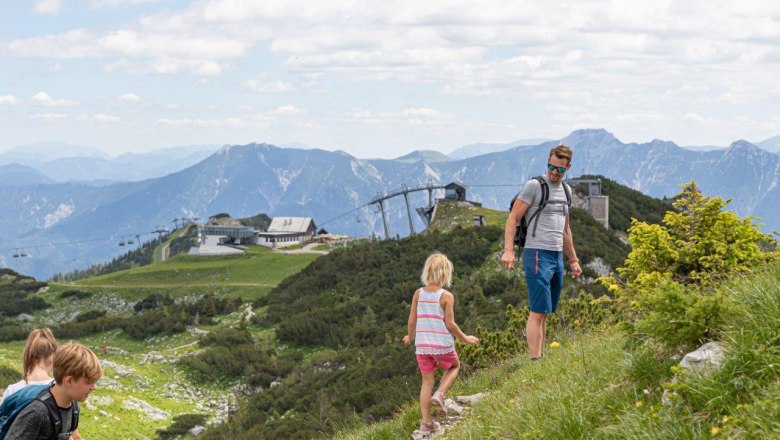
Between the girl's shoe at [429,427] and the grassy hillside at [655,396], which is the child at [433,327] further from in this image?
the grassy hillside at [655,396]

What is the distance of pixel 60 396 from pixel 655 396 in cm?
471

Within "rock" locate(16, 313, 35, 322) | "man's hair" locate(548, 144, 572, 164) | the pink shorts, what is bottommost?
"rock" locate(16, 313, 35, 322)

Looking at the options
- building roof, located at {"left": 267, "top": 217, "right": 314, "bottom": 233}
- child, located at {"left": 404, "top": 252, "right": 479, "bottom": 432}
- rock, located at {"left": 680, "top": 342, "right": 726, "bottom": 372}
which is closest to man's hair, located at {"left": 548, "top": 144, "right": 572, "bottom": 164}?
child, located at {"left": 404, "top": 252, "right": 479, "bottom": 432}

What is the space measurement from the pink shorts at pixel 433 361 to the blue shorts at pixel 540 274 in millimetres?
1642

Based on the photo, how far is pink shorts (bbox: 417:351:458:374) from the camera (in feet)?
30.4

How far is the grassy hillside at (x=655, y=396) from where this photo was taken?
538 cm

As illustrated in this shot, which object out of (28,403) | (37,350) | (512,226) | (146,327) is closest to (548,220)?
(512,226)

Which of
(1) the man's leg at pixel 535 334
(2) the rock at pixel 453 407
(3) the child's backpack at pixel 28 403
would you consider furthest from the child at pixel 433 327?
(3) the child's backpack at pixel 28 403

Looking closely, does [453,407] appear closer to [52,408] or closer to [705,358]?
[705,358]

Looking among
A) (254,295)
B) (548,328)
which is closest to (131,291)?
(254,295)

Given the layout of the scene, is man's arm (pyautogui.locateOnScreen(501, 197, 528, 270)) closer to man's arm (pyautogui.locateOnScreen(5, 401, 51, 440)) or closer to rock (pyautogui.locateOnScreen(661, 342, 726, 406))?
rock (pyautogui.locateOnScreen(661, 342, 726, 406))

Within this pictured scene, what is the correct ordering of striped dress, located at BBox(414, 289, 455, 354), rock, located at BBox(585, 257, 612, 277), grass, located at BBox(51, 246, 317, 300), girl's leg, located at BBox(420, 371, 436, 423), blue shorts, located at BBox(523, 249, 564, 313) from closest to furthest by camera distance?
striped dress, located at BBox(414, 289, 455, 354) → girl's leg, located at BBox(420, 371, 436, 423) → blue shorts, located at BBox(523, 249, 564, 313) → rock, located at BBox(585, 257, 612, 277) → grass, located at BBox(51, 246, 317, 300)

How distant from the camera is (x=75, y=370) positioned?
5.94 metres

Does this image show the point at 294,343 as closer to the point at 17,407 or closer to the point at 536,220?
the point at 536,220
